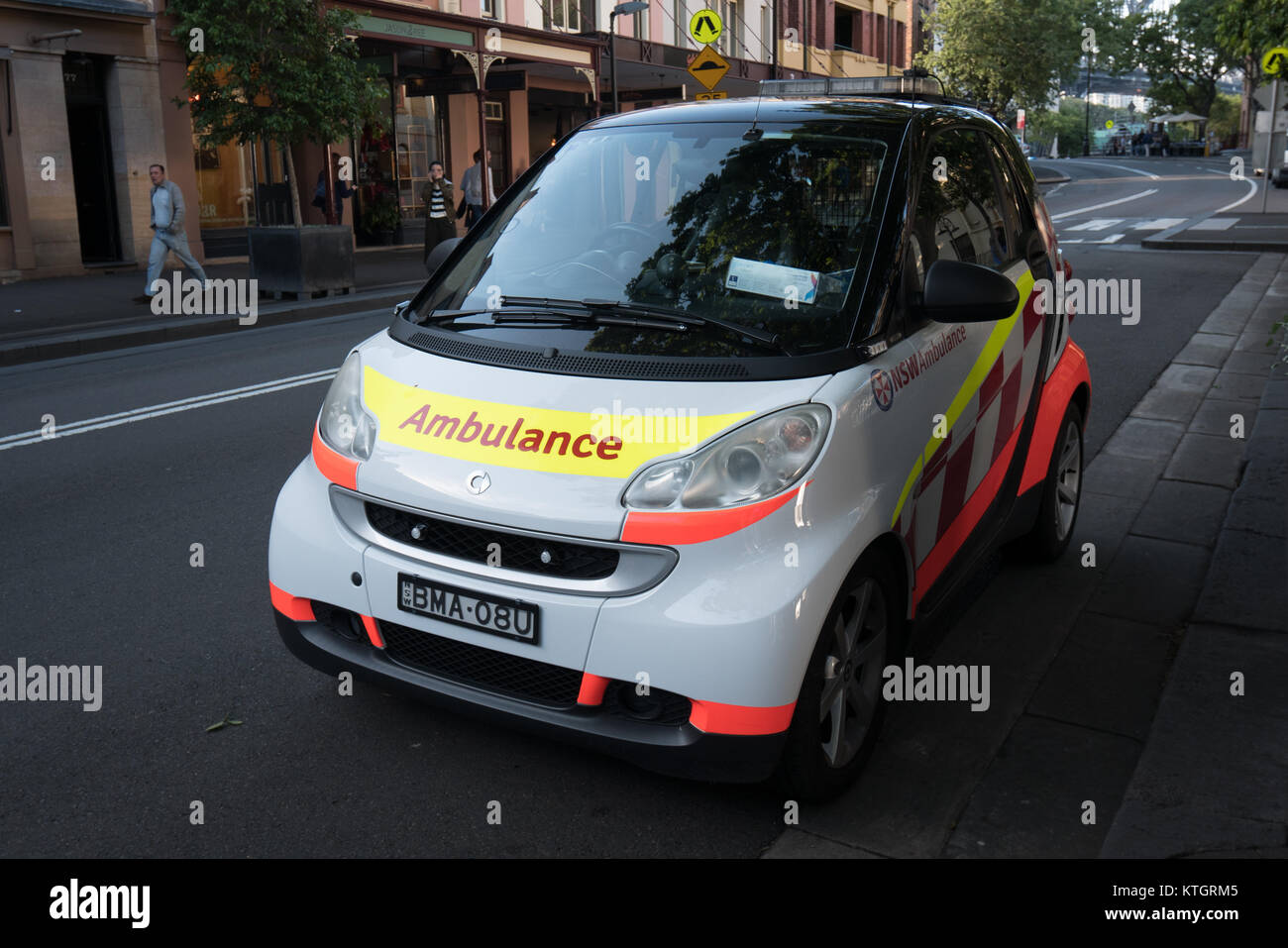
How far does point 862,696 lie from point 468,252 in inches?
77.8

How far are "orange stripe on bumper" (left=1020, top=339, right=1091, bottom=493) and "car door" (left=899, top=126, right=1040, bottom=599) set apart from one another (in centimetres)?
23

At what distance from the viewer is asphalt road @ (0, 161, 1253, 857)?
3090mm

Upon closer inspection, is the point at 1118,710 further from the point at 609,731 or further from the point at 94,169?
the point at 94,169

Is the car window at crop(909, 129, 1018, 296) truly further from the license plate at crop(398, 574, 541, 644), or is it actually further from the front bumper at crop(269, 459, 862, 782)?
the license plate at crop(398, 574, 541, 644)

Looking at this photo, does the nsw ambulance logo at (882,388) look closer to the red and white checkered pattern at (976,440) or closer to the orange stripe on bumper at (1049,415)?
the red and white checkered pattern at (976,440)

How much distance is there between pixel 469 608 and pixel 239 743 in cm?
100

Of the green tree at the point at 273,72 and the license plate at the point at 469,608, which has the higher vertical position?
the green tree at the point at 273,72

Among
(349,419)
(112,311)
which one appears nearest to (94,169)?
(112,311)

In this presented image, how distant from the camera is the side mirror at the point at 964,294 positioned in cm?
345

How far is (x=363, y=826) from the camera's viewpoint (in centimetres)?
311

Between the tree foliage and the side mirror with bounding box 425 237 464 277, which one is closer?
the side mirror with bounding box 425 237 464 277

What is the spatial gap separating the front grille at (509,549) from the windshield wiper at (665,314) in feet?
2.51
